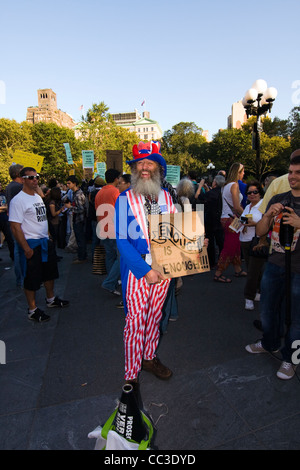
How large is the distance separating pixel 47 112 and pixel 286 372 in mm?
134961

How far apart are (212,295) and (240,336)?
1.34 meters

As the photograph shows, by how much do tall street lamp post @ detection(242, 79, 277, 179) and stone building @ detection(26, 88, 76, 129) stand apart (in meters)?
120

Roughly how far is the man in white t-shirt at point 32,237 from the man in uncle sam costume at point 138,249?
1.89 metres

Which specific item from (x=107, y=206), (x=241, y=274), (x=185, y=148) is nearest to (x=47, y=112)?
(x=185, y=148)

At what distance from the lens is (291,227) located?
7.85 ft

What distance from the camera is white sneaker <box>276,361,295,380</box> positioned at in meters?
2.65

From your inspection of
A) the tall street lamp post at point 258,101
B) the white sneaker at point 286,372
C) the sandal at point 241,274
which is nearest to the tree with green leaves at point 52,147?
the tall street lamp post at point 258,101

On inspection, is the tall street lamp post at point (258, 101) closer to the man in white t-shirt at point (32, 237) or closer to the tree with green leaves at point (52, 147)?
the man in white t-shirt at point (32, 237)

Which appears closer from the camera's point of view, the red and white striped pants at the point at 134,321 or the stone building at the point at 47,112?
the red and white striped pants at the point at 134,321

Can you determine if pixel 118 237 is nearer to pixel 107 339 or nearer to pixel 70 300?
pixel 107 339

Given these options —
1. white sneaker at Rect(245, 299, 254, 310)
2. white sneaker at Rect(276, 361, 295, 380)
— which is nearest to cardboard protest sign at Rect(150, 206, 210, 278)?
white sneaker at Rect(276, 361, 295, 380)

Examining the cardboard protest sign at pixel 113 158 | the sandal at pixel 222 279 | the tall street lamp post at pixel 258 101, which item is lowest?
the sandal at pixel 222 279

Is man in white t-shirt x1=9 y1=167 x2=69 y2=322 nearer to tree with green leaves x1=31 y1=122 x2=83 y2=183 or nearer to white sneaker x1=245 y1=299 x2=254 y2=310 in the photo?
white sneaker x1=245 y1=299 x2=254 y2=310

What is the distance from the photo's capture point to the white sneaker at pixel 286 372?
2.65 meters
